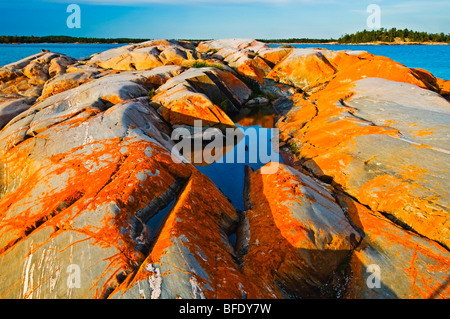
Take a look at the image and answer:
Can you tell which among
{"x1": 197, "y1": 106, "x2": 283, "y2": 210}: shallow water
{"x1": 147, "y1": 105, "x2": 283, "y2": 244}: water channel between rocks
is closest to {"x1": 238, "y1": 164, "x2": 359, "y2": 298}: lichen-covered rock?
{"x1": 147, "y1": 105, "x2": 283, "y2": 244}: water channel between rocks

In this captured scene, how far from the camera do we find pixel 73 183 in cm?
678

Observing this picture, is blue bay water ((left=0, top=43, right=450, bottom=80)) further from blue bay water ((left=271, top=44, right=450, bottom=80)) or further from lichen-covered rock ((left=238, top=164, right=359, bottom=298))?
lichen-covered rock ((left=238, top=164, right=359, bottom=298))

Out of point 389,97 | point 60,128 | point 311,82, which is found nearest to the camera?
point 60,128

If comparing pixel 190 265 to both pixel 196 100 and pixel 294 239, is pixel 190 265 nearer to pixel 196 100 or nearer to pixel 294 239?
pixel 294 239

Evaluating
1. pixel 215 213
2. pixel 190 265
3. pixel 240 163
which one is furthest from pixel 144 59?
pixel 190 265

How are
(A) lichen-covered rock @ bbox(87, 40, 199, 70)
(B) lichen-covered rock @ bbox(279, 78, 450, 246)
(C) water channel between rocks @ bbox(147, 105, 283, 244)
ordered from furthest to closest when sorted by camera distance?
(A) lichen-covered rock @ bbox(87, 40, 199, 70)
(B) lichen-covered rock @ bbox(279, 78, 450, 246)
(C) water channel between rocks @ bbox(147, 105, 283, 244)

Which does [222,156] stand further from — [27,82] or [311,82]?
[27,82]

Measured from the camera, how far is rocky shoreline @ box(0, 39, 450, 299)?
4.96m

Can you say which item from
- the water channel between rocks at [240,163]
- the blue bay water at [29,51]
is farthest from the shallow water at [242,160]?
the blue bay water at [29,51]

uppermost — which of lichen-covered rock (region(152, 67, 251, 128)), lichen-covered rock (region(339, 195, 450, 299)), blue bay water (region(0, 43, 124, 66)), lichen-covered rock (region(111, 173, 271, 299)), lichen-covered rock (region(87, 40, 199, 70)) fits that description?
blue bay water (region(0, 43, 124, 66))

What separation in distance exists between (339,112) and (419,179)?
22.5ft

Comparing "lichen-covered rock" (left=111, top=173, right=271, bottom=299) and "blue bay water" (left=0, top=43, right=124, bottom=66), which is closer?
"lichen-covered rock" (left=111, top=173, right=271, bottom=299)

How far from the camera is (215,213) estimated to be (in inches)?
280

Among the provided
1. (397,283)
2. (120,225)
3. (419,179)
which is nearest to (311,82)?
(419,179)
